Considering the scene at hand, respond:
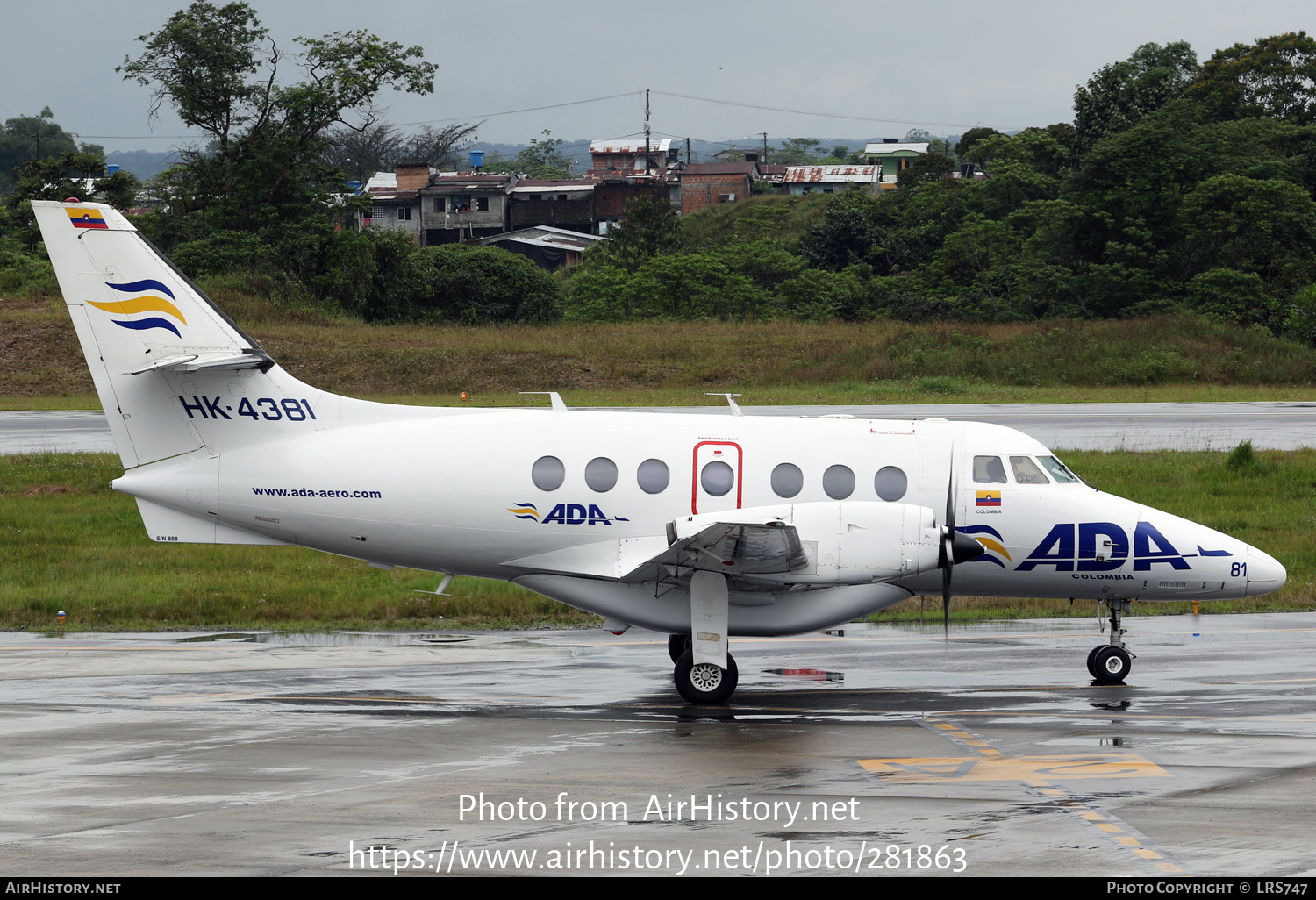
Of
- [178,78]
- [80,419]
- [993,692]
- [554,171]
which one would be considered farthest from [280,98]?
[554,171]

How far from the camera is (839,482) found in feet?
50.2

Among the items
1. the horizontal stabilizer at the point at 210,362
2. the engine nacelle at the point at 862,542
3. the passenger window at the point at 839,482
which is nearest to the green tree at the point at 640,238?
the horizontal stabilizer at the point at 210,362

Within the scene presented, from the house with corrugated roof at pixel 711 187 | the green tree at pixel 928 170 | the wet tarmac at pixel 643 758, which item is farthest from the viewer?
the house with corrugated roof at pixel 711 187

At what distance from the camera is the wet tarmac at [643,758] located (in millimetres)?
9094

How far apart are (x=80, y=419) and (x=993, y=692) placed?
110 feet

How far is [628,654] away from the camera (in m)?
18.0

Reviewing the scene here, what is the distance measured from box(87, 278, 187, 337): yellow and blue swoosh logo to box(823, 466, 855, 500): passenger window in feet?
26.5

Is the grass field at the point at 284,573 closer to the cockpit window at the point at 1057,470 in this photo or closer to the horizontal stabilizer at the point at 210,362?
the cockpit window at the point at 1057,470

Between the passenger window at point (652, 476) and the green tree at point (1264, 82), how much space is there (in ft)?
235

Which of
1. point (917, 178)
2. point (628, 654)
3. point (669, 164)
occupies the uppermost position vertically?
point (669, 164)

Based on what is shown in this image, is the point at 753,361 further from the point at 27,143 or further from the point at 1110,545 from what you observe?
the point at 27,143

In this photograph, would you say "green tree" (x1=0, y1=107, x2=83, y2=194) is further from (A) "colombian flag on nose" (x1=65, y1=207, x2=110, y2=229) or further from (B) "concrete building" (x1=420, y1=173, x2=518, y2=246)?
(A) "colombian flag on nose" (x1=65, y1=207, x2=110, y2=229)
